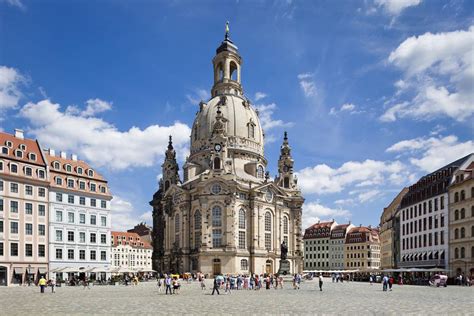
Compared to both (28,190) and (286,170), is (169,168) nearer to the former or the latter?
(286,170)

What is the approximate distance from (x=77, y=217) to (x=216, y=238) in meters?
32.1

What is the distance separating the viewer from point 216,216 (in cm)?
10338

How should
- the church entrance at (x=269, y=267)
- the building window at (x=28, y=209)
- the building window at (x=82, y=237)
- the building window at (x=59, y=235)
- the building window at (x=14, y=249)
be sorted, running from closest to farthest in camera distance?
the building window at (x=14, y=249) < the building window at (x=28, y=209) < the building window at (x=59, y=235) < the building window at (x=82, y=237) < the church entrance at (x=269, y=267)

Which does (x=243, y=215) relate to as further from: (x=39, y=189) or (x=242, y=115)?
(x=39, y=189)

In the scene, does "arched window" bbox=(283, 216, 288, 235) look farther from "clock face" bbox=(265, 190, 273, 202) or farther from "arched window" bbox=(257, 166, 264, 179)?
"arched window" bbox=(257, 166, 264, 179)

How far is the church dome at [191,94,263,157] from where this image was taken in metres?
117

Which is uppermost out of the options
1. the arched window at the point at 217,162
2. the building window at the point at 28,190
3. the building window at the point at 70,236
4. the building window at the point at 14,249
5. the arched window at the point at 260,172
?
the arched window at the point at 217,162

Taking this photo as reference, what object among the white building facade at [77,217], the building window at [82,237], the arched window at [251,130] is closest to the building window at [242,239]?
the arched window at [251,130]

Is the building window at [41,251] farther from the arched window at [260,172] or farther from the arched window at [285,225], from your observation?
the arched window at [285,225]

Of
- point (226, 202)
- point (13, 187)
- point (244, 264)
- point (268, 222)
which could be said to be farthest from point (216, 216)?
point (13, 187)

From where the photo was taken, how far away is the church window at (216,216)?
103m

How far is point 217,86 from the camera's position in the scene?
5118 inches

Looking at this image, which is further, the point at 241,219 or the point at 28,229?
the point at 241,219

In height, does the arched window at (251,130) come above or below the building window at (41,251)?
above
